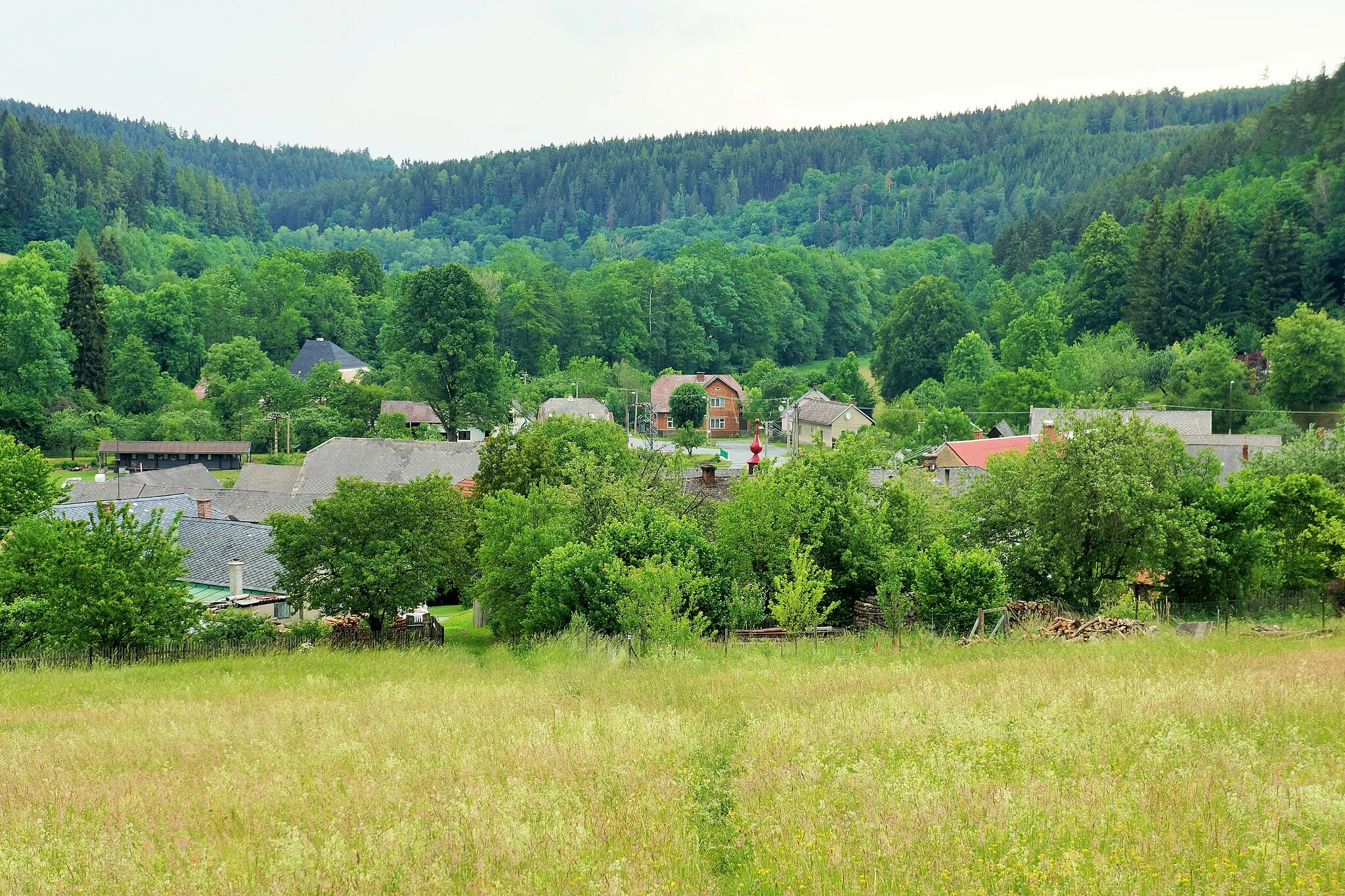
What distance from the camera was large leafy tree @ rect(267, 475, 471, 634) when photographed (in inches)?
1273

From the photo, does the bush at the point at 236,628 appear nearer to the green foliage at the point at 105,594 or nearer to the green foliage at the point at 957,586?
the green foliage at the point at 105,594

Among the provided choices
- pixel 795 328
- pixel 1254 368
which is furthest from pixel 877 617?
pixel 795 328

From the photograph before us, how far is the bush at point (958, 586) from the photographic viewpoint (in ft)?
88.4

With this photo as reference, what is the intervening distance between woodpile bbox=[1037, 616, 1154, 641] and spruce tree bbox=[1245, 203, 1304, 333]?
2818 inches

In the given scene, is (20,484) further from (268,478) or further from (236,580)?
(236,580)

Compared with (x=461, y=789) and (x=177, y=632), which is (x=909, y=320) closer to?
(x=177, y=632)

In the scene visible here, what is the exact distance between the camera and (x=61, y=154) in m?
166

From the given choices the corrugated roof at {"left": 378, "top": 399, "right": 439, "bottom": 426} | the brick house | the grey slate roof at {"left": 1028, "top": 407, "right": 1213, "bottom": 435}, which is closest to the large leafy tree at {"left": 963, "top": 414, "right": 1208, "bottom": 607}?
the grey slate roof at {"left": 1028, "top": 407, "right": 1213, "bottom": 435}

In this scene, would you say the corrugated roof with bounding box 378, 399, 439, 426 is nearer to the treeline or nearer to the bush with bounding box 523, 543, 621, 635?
the bush with bounding box 523, 543, 621, 635

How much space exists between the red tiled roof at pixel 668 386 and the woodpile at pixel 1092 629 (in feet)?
250

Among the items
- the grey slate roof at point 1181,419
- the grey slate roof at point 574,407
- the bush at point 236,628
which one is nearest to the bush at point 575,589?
the bush at point 236,628

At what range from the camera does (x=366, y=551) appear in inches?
1296

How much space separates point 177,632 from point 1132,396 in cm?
6675

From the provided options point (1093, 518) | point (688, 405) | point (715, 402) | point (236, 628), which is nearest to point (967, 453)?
point (1093, 518)
